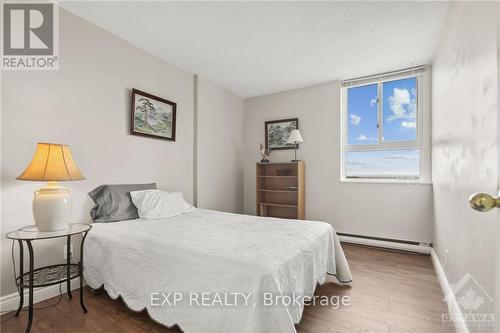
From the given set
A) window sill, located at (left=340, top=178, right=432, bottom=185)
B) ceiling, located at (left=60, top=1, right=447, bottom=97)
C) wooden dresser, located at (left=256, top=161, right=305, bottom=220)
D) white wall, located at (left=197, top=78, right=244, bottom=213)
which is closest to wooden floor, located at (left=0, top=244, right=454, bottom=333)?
window sill, located at (left=340, top=178, right=432, bottom=185)

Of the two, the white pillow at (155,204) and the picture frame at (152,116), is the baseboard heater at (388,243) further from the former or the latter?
the picture frame at (152,116)

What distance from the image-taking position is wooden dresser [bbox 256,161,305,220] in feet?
12.7

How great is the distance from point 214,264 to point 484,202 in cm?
126

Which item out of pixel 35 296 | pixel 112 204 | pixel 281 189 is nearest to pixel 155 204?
pixel 112 204

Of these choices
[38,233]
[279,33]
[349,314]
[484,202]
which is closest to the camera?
[484,202]

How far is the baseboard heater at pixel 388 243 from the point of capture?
3110mm

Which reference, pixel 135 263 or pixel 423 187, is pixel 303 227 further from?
pixel 423 187

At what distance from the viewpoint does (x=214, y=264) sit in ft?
4.68

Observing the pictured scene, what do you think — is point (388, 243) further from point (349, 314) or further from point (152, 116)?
point (152, 116)

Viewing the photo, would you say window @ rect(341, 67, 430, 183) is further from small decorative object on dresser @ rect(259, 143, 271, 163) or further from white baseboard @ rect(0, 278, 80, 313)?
white baseboard @ rect(0, 278, 80, 313)

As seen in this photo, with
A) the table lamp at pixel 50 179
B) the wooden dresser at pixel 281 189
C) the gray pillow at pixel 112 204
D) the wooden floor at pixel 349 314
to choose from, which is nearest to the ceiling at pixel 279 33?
the table lamp at pixel 50 179

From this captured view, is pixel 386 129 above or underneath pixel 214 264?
above

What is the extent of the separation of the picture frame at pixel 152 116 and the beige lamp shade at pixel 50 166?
37.4 inches

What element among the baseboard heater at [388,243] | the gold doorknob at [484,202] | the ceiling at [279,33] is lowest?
the baseboard heater at [388,243]
